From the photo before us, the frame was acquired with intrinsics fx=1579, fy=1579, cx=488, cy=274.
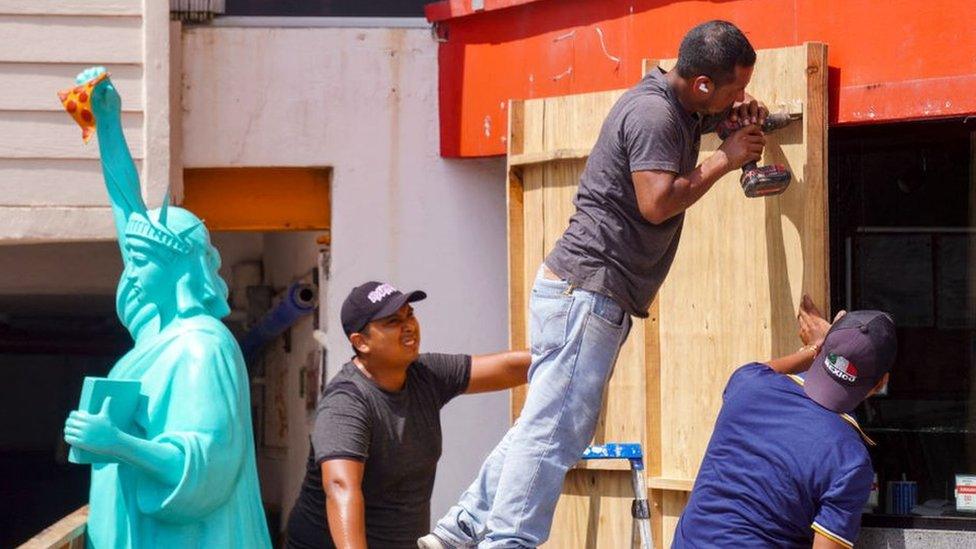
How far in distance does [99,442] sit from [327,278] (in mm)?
3580

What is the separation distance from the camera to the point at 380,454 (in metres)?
4.91

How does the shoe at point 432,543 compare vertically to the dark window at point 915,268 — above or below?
below

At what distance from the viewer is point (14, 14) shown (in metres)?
6.97

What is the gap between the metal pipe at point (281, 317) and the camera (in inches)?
365

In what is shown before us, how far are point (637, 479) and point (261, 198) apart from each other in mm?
2957

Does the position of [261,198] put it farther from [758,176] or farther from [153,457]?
[153,457]

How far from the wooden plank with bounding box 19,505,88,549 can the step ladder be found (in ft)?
5.17

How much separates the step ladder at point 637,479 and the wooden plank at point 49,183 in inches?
111

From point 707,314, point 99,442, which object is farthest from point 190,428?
point 707,314

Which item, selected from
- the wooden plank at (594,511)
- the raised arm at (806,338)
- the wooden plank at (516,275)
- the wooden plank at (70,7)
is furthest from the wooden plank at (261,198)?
the raised arm at (806,338)

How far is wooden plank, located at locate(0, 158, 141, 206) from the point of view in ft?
22.9

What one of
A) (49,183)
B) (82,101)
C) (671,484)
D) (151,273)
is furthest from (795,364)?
(49,183)

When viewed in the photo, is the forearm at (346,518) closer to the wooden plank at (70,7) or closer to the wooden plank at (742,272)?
the wooden plank at (742,272)

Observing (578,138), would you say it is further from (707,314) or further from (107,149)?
(107,149)
